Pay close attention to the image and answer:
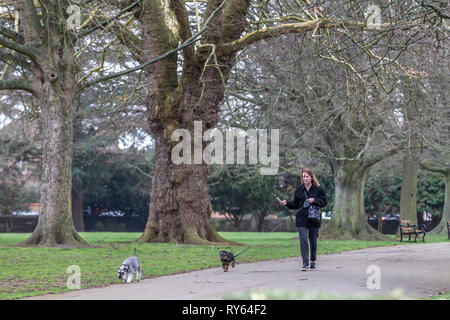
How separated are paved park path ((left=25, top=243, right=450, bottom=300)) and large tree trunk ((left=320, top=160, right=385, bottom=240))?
54.5 ft

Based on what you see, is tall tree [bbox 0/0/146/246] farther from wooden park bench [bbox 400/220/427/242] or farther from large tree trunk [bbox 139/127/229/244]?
wooden park bench [bbox 400/220/427/242]

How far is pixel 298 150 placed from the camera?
31.7m

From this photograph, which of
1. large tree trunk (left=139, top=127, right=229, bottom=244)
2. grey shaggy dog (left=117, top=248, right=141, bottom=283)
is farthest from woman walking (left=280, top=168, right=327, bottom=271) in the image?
large tree trunk (left=139, top=127, right=229, bottom=244)

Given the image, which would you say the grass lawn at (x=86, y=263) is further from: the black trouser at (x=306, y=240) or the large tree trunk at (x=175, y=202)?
the black trouser at (x=306, y=240)

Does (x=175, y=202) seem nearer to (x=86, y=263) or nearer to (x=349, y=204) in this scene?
(x=86, y=263)

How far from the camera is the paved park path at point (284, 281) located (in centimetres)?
882

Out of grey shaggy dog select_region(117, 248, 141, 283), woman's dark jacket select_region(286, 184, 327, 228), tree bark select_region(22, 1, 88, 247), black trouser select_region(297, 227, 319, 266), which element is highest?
tree bark select_region(22, 1, 88, 247)

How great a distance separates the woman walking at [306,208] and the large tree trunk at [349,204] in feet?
62.2

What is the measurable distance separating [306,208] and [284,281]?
2.39 meters

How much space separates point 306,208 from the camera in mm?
12461

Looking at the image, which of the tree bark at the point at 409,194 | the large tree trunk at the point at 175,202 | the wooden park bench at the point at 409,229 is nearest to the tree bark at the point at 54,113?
the large tree trunk at the point at 175,202

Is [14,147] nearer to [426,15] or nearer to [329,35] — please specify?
[329,35]

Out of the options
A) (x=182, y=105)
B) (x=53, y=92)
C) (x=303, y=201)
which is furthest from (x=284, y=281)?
(x=53, y=92)

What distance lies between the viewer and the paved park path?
8820mm
